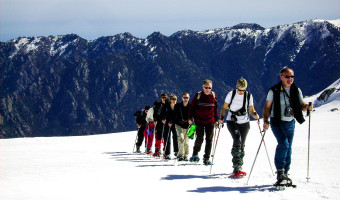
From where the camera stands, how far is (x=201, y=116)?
40.5 feet

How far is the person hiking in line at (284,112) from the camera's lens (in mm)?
8492

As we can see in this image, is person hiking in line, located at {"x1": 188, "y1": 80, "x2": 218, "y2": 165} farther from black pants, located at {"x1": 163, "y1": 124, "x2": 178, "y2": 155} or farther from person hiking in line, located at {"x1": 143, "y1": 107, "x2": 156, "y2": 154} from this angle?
person hiking in line, located at {"x1": 143, "y1": 107, "x2": 156, "y2": 154}

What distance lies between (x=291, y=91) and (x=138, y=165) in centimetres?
635

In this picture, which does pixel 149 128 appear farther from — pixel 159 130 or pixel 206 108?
pixel 206 108

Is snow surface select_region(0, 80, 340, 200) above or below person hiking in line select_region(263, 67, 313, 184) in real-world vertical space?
below

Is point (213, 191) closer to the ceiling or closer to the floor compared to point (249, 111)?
closer to the floor

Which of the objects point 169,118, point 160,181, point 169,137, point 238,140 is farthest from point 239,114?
point 169,137

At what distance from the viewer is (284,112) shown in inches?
334

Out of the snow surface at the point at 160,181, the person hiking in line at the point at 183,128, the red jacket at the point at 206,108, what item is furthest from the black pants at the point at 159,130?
the red jacket at the point at 206,108

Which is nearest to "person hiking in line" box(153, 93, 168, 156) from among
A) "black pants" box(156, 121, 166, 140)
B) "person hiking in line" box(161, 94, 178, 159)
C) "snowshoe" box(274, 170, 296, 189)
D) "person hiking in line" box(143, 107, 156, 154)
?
"black pants" box(156, 121, 166, 140)


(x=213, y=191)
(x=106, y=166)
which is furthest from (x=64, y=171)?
(x=213, y=191)

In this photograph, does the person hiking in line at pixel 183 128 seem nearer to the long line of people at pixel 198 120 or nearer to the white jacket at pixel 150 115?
the long line of people at pixel 198 120

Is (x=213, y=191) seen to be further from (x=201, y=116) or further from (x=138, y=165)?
(x=138, y=165)

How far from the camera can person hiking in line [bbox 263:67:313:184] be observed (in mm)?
8492
